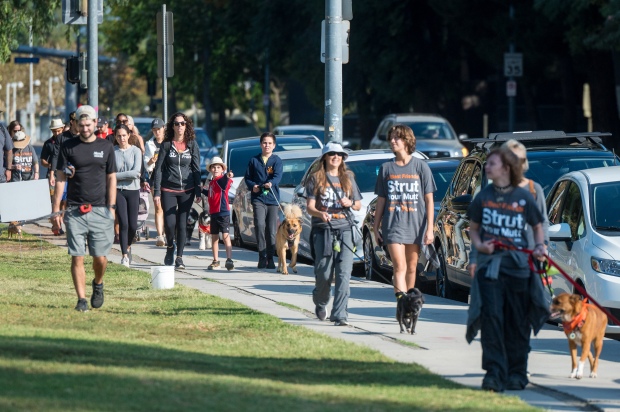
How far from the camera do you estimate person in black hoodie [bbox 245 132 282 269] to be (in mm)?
17516

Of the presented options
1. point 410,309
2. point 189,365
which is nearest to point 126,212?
point 410,309

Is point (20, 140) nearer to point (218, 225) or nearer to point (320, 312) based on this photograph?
point (218, 225)

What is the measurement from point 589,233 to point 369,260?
5540mm

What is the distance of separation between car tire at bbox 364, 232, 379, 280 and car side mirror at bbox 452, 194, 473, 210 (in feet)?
12.1

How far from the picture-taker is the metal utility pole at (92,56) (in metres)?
21.4

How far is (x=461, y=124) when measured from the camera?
164 feet

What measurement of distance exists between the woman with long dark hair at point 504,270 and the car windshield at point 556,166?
571 cm

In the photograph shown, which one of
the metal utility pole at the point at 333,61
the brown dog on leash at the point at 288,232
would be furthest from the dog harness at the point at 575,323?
the metal utility pole at the point at 333,61

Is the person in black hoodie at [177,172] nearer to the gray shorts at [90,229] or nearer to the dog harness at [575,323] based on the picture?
the gray shorts at [90,229]

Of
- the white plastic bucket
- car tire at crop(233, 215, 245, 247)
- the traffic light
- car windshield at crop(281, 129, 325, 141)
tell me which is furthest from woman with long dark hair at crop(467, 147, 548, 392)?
car windshield at crop(281, 129, 325, 141)

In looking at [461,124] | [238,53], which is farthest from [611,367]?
[238,53]

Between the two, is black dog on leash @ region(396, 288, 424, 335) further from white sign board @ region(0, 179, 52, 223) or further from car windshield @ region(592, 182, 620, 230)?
white sign board @ region(0, 179, 52, 223)

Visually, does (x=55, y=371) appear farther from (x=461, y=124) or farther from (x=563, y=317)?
(x=461, y=124)

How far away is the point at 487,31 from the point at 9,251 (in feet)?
88.0
